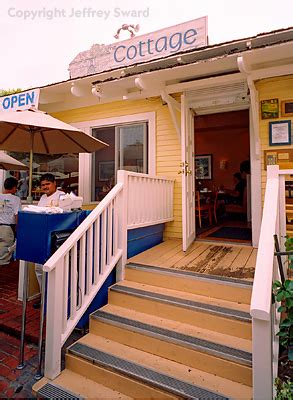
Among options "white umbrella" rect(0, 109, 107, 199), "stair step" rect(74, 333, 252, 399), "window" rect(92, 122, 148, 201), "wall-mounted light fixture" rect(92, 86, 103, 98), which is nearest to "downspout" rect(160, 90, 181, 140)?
"window" rect(92, 122, 148, 201)

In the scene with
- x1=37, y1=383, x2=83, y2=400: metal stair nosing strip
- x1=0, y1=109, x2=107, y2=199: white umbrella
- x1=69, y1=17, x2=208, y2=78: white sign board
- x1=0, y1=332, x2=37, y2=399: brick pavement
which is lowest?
x1=0, y1=332, x2=37, y2=399: brick pavement

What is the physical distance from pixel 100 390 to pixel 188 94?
370 cm

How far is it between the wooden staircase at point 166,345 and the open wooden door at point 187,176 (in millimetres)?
935

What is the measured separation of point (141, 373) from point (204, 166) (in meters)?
7.99

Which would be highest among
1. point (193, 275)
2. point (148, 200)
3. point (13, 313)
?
point (148, 200)

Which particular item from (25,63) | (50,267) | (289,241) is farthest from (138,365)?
(25,63)

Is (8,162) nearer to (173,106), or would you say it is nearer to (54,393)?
(173,106)

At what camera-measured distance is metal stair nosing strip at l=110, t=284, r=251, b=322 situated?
2066mm

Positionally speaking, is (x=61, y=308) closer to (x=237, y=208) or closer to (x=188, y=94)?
(x=188, y=94)

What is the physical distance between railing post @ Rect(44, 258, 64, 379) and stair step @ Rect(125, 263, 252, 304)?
0.99 metres

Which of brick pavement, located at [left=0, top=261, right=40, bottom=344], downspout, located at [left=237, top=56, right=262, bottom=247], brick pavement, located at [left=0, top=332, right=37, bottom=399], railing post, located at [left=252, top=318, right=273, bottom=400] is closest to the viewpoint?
railing post, located at [left=252, top=318, right=273, bottom=400]

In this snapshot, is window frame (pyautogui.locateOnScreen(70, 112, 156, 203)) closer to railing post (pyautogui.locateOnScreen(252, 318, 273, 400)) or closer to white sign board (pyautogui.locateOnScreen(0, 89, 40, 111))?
white sign board (pyautogui.locateOnScreen(0, 89, 40, 111))

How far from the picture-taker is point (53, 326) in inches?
79.1

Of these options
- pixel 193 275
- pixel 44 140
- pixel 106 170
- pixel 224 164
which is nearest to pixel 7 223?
pixel 44 140
